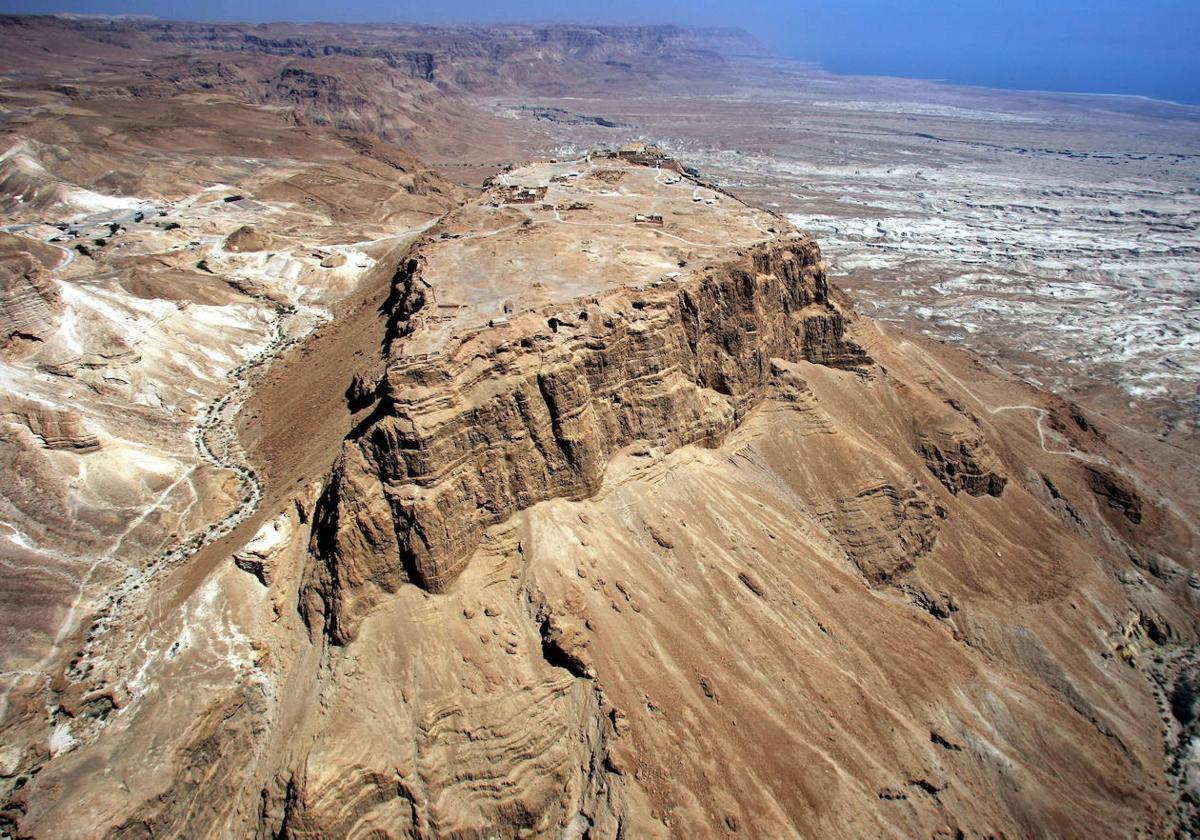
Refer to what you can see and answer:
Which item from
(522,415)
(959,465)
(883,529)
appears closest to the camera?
(522,415)

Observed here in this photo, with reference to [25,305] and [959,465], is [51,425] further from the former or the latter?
[959,465]

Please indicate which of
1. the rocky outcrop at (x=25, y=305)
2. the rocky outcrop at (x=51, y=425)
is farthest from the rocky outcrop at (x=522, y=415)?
the rocky outcrop at (x=25, y=305)

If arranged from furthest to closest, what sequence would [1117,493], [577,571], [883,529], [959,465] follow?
[1117,493] → [959,465] → [883,529] → [577,571]

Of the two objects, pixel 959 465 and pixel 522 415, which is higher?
pixel 522 415

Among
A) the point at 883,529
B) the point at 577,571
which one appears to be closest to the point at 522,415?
the point at 577,571

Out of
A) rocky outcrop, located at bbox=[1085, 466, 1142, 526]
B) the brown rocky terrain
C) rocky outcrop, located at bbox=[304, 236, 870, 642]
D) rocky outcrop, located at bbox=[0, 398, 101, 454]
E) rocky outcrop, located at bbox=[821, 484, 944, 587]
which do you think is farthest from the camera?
rocky outcrop, located at bbox=[1085, 466, 1142, 526]

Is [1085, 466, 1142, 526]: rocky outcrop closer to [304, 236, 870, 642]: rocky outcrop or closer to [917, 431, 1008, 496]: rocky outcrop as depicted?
[917, 431, 1008, 496]: rocky outcrop

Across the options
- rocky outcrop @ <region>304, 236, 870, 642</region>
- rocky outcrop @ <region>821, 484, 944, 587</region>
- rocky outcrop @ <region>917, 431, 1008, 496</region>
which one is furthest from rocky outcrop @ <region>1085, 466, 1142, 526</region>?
rocky outcrop @ <region>304, 236, 870, 642</region>
